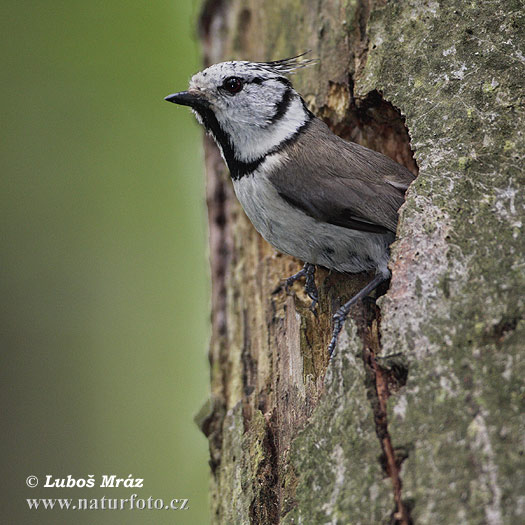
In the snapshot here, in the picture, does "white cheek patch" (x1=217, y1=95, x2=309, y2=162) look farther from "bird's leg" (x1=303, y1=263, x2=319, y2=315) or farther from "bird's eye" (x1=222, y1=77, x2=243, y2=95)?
"bird's leg" (x1=303, y1=263, x2=319, y2=315)

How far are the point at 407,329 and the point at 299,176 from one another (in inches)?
38.4

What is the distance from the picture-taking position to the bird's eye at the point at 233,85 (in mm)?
2869

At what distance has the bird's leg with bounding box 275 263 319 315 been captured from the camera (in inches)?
108

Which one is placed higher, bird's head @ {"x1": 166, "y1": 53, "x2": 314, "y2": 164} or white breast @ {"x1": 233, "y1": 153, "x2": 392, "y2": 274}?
bird's head @ {"x1": 166, "y1": 53, "x2": 314, "y2": 164}

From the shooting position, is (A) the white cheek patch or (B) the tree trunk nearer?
(B) the tree trunk

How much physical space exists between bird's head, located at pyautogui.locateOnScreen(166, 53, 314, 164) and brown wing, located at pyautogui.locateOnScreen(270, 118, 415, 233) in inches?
6.8

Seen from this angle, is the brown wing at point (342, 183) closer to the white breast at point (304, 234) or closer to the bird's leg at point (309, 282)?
the white breast at point (304, 234)

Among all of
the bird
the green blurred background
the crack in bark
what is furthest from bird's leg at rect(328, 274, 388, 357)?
the green blurred background

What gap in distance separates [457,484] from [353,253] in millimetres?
1180

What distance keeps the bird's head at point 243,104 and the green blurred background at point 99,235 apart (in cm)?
251

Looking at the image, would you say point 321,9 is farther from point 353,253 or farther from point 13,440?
point 13,440

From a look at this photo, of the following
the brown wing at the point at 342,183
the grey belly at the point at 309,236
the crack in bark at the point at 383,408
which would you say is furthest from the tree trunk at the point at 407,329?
the brown wing at the point at 342,183

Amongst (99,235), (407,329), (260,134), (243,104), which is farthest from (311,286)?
(99,235)

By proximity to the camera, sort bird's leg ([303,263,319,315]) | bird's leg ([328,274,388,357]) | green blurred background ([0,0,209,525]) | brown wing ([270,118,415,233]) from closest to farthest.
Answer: bird's leg ([328,274,388,357]) → brown wing ([270,118,415,233]) → bird's leg ([303,263,319,315]) → green blurred background ([0,0,209,525])
